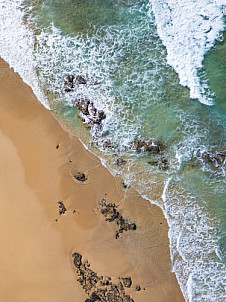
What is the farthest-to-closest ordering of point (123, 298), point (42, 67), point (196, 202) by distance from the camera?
point (42, 67)
point (196, 202)
point (123, 298)

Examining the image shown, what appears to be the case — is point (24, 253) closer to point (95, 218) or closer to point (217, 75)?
point (95, 218)

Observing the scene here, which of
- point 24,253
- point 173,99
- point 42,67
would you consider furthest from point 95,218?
point 42,67

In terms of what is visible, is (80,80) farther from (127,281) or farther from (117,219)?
(127,281)

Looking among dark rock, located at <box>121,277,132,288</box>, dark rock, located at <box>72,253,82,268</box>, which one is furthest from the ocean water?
dark rock, located at <box>72,253,82,268</box>

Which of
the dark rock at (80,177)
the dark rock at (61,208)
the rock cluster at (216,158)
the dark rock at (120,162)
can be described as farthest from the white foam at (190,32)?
the dark rock at (61,208)

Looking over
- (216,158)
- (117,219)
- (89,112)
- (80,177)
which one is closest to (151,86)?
(89,112)

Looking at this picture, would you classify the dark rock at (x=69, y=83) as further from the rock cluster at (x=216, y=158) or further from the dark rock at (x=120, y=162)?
the rock cluster at (x=216, y=158)
